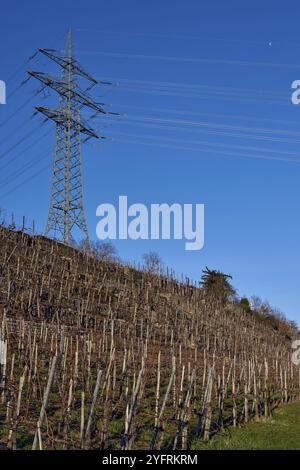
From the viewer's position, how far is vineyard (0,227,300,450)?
34.4 ft

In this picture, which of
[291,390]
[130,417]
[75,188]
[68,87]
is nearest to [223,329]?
[75,188]

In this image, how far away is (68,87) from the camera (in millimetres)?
40344

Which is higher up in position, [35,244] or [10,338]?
[35,244]

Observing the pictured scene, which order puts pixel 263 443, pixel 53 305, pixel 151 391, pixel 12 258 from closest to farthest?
pixel 263 443, pixel 151 391, pixel 53 305, pixel 12 258

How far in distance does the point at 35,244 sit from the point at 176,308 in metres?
11.2

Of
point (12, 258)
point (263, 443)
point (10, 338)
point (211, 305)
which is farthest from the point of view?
point (211, 305)

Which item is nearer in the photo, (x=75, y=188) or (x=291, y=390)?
(x=291, y=390)

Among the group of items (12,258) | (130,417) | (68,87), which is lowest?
(130,417)

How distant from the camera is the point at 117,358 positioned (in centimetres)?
2195

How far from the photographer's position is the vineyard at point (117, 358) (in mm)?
10484

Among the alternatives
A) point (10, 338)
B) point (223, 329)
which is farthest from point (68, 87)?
point (10, 338)

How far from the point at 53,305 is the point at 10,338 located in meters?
8.10
